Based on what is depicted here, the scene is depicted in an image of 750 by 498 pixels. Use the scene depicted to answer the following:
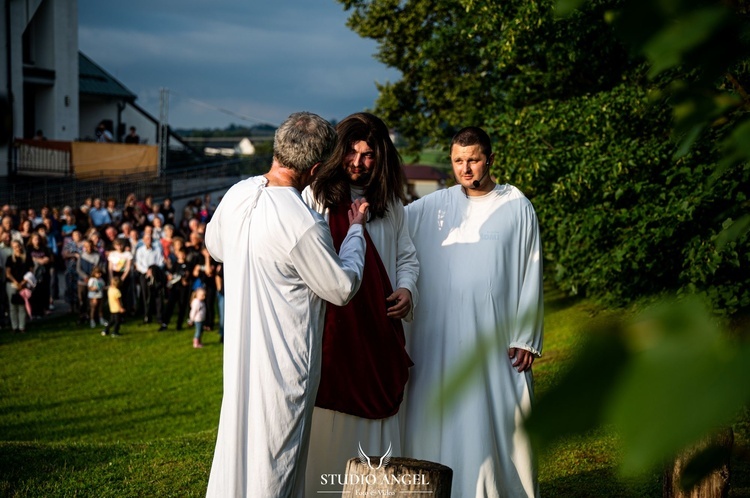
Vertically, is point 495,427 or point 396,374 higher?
point 396,374

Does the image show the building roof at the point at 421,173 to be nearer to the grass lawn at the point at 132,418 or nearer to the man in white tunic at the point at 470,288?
the grass lawn at the point at 132,418

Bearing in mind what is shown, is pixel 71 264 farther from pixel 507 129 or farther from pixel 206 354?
pixel 507 129

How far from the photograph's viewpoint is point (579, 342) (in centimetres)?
62

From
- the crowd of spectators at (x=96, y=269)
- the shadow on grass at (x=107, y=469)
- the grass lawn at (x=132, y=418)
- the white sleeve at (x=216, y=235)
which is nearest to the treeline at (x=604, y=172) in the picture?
the grass lawn at (x=132, y=418)

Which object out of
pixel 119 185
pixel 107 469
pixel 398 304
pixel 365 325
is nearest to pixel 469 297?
pixel 398 304

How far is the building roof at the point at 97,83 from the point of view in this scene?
1823 inches

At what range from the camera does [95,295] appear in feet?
61.7

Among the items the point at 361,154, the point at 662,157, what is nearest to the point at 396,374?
the point at 361,154

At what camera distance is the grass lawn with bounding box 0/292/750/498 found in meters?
1.08

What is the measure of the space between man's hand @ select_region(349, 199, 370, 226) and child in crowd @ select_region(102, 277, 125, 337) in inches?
571

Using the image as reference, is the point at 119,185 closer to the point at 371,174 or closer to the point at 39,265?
the point at 39,265

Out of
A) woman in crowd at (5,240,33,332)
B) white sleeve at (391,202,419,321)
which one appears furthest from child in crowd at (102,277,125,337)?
white sleeve at (391,202,419,321)

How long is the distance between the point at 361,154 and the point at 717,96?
409cm

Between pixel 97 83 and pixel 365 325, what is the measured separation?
46.6 meters
